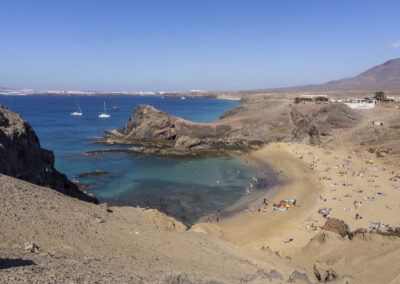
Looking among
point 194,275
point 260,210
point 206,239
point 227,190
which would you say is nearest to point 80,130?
point 227,190

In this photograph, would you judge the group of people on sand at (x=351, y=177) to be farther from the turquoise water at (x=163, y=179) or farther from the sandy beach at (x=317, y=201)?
the turquoise water at (x=163, y=179)

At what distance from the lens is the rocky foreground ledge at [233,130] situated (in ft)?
180

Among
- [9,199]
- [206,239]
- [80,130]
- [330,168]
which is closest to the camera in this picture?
[9,199]

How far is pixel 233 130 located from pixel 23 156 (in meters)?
51.6

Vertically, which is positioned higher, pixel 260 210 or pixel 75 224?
pixel 75 224

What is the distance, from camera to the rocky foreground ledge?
54969 millimetres

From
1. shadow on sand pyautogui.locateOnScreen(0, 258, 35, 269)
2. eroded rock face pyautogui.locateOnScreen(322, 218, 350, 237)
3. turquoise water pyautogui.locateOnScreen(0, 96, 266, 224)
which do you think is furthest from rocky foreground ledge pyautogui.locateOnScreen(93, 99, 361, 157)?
shadow on sand pyautogui.locateOnScreen(0, 258, 35, 269)

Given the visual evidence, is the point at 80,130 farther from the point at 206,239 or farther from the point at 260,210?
the point at 206,239

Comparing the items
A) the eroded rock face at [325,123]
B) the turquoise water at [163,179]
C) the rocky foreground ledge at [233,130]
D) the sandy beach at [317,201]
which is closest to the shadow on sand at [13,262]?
the sandy beach at [317,201]

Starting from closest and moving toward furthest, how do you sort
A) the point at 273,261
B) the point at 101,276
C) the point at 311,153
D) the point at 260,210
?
the point at 101,276 < the point at 273,261 < the point at 260,210 < the point at 311,153

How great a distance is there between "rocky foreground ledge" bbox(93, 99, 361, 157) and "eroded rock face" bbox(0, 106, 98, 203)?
30.8 m

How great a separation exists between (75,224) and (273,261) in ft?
35.6

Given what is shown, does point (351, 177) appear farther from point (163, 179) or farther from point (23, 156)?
point (23, 156)

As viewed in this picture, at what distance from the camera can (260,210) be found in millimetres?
29047
